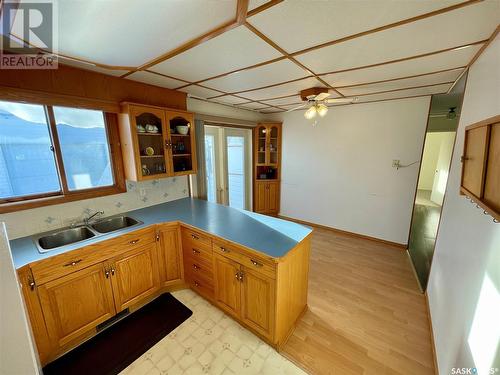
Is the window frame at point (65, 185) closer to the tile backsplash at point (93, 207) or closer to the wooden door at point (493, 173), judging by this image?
the tile backsplash at point (93, 207)

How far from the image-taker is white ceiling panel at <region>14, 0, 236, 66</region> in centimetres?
94

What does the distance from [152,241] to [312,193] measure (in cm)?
311

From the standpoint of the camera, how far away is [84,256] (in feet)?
5.33

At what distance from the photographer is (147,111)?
7.16ft

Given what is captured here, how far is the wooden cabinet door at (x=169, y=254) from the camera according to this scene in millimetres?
2143

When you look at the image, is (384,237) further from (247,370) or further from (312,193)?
(247,370)

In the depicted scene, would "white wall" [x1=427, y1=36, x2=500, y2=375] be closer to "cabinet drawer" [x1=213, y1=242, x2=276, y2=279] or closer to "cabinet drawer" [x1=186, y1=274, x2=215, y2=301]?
"cabinet drawer" [x1=213, y1=242, x2=276, y2=279]

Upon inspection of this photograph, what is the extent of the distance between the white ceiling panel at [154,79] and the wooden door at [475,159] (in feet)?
7.76

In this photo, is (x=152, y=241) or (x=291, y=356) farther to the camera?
(x=152, y=241)

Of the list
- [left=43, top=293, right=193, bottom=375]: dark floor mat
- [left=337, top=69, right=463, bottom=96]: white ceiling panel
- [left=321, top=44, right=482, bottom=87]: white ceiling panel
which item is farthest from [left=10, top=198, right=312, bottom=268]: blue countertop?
[left=337, top=69, right=463, bottom=96]: white ceiling panel

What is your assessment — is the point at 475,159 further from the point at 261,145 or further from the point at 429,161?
the point at 261,145

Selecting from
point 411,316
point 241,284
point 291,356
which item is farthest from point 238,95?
point 411,316

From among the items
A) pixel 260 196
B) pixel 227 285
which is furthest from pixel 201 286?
pixel 260 196

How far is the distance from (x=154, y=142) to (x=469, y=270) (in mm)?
3088
